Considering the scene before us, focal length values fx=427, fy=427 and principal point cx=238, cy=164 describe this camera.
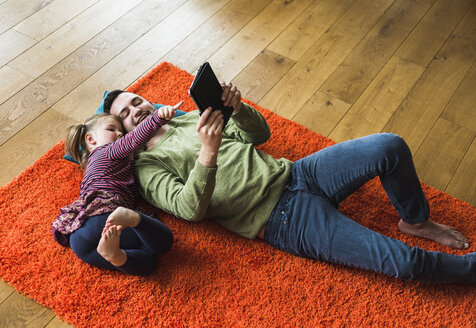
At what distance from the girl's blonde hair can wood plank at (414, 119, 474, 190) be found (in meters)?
1.07

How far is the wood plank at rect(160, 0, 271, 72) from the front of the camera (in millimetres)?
1979

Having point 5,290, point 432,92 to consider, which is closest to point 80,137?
point 5,290

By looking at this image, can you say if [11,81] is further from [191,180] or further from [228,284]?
[228,284]

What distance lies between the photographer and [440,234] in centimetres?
128

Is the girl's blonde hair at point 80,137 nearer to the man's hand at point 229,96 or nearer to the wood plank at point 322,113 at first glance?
the man's hand at point 229,96

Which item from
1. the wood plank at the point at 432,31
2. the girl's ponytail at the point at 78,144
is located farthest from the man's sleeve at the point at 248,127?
the wood plank at the point at 432,31

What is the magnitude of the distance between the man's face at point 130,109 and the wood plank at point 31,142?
Answer: 0.41m

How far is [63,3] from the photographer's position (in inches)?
89.4

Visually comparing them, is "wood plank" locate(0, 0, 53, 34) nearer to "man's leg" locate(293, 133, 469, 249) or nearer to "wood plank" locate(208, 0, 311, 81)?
"wood plank" locate(208, 0, 311, 81)

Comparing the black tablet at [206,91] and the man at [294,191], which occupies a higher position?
the black tablet at [206,91]

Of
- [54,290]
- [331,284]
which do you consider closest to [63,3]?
[54,290]

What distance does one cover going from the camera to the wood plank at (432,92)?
1.64 meters

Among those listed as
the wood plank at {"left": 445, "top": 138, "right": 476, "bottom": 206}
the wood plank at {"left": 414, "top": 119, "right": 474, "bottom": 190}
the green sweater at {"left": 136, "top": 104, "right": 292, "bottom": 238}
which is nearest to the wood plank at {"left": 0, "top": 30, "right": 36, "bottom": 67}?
the green sweater at {"left": 136, "top": 104, "right": 292, "bottom": 238}

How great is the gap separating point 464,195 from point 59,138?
1.49 m
